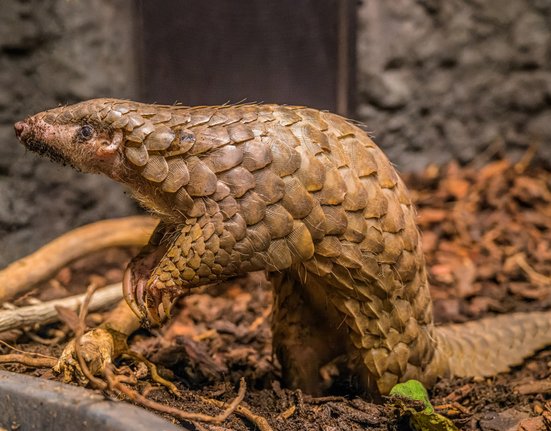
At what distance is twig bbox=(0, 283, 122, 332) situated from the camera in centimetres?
377

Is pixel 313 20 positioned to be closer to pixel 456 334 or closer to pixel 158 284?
pixel 456 334

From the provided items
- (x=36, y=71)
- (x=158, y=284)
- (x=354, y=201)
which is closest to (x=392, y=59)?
(x=36, y=71)

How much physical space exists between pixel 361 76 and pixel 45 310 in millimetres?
3536

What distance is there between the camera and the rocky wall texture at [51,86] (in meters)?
4.74

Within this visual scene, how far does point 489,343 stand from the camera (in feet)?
13.3

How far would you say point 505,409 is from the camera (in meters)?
3.46

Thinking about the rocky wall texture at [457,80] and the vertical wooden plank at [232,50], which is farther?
the rocky wall texture at [457,80]

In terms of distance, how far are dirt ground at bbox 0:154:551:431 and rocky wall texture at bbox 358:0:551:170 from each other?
10.5 inches

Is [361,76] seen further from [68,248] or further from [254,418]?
[254,418]

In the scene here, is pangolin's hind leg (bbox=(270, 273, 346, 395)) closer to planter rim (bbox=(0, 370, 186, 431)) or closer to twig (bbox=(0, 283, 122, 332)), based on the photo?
twig (bbox=(0, 283, 122, 332))

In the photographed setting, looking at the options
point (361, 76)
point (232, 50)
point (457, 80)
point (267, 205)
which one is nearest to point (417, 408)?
point (267, 205)

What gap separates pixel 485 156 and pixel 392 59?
1263mm

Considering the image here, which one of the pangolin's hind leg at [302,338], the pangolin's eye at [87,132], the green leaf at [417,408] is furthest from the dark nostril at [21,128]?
the green leaf at [417,408]

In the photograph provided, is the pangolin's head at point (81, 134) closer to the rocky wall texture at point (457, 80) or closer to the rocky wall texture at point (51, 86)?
the rocky wall texture at point (51, 86)
